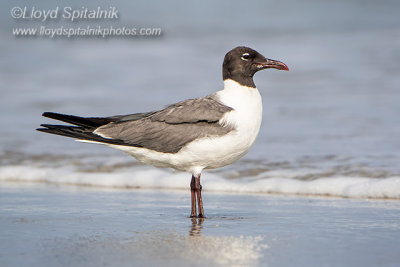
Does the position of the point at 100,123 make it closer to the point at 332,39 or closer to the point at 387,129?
the point at 387,129

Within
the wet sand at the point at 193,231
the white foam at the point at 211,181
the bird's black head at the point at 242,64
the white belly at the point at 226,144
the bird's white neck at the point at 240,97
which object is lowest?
the wet sand at the point at 193,231

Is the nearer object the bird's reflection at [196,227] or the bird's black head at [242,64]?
the bird's reflection at [196,227]

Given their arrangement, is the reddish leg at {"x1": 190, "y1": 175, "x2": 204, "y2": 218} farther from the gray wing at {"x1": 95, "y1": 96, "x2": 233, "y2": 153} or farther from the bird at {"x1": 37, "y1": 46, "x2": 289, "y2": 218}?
the gray wing at {"x1": 95, "y1": 96, "x2": 233, "y2": 153}

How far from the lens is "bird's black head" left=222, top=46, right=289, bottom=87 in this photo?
20.2 feet

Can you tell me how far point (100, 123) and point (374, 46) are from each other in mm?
12722

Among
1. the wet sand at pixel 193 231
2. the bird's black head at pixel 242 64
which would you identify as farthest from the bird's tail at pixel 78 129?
the bird's black head at pixel 242 64

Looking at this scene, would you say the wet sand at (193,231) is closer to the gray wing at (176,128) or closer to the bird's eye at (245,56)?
the gray wing at (176,128)

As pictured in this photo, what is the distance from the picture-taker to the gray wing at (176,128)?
5.71 meters

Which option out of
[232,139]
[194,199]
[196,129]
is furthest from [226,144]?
[194,199]

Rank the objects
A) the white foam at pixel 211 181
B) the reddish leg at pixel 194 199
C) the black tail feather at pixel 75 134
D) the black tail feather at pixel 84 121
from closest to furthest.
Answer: the reddish leg at pixel 194 199 < the black tail feather at pixel 75 134 < the black tail feather at pixel 84 121 < the white foam at pixel 211 181

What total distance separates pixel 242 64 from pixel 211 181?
2.00m

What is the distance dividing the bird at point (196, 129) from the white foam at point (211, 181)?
5.23 feet

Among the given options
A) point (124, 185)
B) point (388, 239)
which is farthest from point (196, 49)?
point (388, 239)

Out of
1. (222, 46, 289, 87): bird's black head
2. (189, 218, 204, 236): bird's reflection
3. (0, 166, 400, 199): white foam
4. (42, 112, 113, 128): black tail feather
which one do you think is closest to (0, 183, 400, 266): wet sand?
(189, 218, 204, 236): bird's reflection
